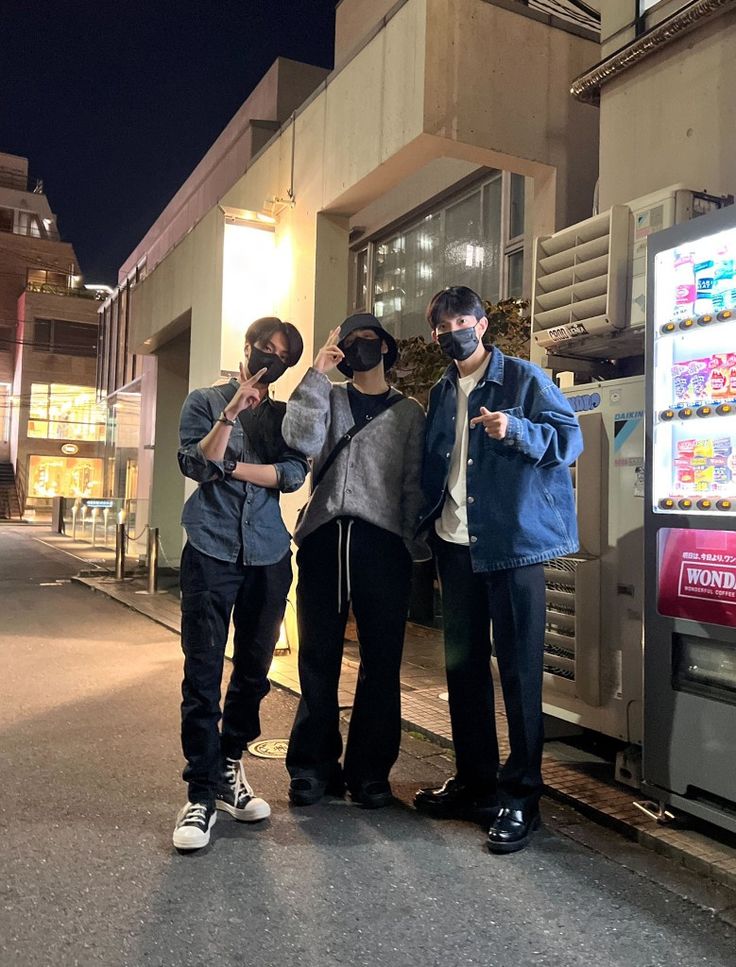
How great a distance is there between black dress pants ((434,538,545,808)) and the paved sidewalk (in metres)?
0.51

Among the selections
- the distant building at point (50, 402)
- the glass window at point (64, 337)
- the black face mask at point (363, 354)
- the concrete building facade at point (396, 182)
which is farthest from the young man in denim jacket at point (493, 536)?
the glass window at point (64, 337)

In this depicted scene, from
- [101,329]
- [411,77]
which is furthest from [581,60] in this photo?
[101,329]

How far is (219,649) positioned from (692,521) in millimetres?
2071

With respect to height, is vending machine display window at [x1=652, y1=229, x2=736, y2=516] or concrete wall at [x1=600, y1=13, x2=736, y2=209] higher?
concrete wall at [x1=600, y1=13, x2=736, y2=209]

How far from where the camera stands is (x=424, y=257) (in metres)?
10.6

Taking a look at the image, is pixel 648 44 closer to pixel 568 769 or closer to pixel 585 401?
pixel 585 401

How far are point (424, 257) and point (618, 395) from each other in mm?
7036

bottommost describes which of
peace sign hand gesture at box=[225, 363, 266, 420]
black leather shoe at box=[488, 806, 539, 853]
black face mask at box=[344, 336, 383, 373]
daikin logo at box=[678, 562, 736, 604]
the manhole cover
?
the manhole cover

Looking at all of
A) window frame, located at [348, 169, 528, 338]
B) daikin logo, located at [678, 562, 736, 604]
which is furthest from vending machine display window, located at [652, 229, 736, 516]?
window frame, located at [348, 169, 528, 338]

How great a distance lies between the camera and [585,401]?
14.2 feet

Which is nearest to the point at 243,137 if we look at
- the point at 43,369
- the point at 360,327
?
the point at 360,327

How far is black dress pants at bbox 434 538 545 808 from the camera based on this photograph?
10.7ft

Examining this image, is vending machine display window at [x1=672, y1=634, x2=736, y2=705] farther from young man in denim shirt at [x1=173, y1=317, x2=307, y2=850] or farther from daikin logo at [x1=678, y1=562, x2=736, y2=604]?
young man in denim shirt at [x1=173, y1=317, x2=307, y2=850]

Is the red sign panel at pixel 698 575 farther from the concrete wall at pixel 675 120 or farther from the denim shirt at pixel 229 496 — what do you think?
the concrete wall at pixel 675 120
